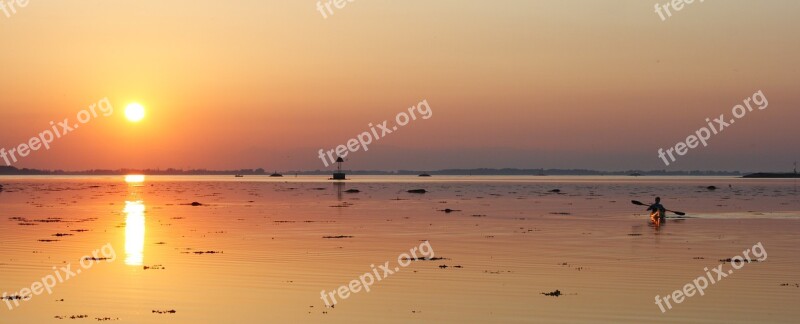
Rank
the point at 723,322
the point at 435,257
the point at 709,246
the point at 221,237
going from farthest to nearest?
the point at 221,237 < the point at 709,246 < the point at 435,257 < the point at 723,322

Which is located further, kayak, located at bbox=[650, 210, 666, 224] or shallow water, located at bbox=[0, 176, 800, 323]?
kayak, located at bbox=[650, 210, 666, 224]

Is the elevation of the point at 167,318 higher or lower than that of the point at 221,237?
lower

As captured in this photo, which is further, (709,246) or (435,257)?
(709,246)

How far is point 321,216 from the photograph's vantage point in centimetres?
6059

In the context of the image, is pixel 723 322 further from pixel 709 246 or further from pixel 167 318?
pixel 709 246

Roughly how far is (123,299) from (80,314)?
203cm

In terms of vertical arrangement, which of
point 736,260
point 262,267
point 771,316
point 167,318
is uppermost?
point 262,267

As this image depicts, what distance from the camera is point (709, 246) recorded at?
120 feet

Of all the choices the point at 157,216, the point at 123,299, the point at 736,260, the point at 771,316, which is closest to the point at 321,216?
the point at 157,216

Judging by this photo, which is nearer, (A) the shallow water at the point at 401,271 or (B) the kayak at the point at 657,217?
(A) the shallow water at the point at 401,271

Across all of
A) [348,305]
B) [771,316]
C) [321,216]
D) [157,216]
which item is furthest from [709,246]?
[157,216]

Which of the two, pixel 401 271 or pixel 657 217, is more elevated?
pixel 657 217

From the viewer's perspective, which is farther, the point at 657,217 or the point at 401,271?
the point at 657,217

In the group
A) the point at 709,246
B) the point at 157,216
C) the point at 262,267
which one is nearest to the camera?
the point at 262,267
